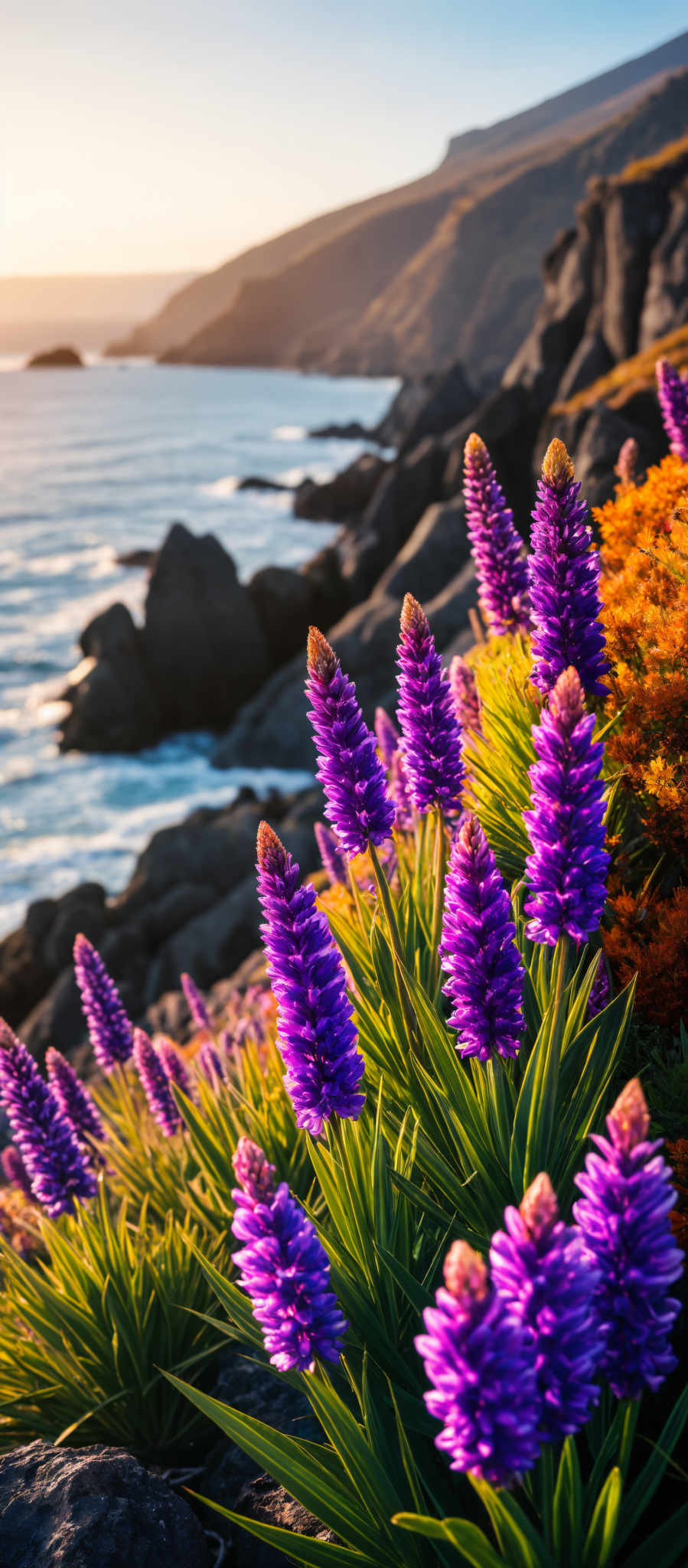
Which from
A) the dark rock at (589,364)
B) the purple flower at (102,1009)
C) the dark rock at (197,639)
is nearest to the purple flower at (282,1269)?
the purple flower at (102,1009)

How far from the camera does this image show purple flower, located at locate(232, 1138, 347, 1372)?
67.8 inches

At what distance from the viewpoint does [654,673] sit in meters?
3.56

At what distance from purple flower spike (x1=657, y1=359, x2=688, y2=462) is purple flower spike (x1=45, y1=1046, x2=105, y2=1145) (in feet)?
16.1

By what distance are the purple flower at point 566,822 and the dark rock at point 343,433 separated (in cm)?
9117

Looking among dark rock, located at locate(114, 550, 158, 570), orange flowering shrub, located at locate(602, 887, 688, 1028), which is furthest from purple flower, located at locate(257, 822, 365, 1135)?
dark rock, located at locate(114, 550, 158, 570)

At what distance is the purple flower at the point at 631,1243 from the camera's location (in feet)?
4.99

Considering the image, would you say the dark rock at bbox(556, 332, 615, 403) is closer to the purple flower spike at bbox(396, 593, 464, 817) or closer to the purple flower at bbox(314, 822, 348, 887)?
the purple flower at bbox(314, 822, 348, 887)

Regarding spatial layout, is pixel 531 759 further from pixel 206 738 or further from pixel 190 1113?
pixel 206 738

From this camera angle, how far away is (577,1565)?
193 centimetres

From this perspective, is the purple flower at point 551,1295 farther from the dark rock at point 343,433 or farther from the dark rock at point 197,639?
the dark rock at point 343,433

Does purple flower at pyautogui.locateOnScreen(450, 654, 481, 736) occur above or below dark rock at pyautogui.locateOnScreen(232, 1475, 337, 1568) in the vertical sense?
above

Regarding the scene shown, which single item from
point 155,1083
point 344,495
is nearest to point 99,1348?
point 155,1083

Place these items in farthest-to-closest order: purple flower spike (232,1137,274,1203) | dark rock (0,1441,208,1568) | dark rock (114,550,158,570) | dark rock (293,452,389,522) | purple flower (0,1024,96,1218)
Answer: dark rock (293,452,389,522), dark rock (114,550,158,570), purple flower (0,1024,96,1218), dark rock (0,1441,208,1568), purple flower spike (232,1137,274,1203)

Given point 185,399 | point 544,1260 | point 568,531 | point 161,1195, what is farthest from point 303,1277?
point 185,399
